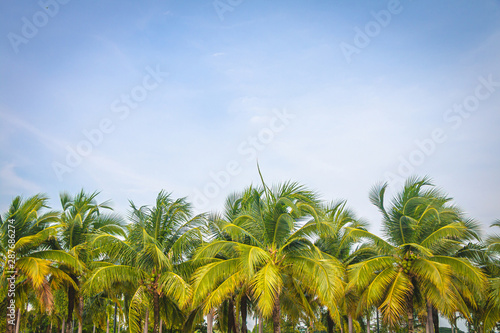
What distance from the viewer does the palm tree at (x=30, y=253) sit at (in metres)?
17.1

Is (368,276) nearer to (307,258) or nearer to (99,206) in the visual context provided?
(307,258)

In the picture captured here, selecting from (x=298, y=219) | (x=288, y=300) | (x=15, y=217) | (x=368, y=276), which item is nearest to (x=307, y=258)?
(x=298, y=219)

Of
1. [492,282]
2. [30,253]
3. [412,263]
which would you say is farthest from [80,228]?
[492,282]

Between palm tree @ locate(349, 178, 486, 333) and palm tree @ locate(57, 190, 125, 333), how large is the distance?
12350 mm

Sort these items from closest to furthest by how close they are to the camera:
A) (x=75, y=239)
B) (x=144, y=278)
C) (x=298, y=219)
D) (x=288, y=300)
Result: (x=298, y=219) < (x=144, y=278) < (x=75, y=239) < (x=288, y=300)

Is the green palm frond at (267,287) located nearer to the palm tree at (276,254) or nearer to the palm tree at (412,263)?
the palm tree at (276,254)

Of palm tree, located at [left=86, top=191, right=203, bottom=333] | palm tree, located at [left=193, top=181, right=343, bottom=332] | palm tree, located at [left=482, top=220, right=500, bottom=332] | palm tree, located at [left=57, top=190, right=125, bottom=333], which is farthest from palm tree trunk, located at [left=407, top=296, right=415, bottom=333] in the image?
palm tree, located at [left=57, top=190, right=125, bottom=333]

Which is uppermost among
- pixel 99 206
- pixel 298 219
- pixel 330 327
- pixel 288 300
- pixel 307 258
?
pixel 99 206

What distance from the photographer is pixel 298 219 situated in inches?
666

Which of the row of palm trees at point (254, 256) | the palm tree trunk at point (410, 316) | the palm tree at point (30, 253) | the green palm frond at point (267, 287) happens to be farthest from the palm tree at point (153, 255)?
the palm tree trunk at point (410, 316)

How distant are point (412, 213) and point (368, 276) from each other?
148 inches

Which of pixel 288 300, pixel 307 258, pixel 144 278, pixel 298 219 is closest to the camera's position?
pixel 307 258

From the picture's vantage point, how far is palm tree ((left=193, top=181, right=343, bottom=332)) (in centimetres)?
1497

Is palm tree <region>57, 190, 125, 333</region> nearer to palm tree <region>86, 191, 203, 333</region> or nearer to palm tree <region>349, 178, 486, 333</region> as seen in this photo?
palm tree <region>86, 191, 203, 333</region>
